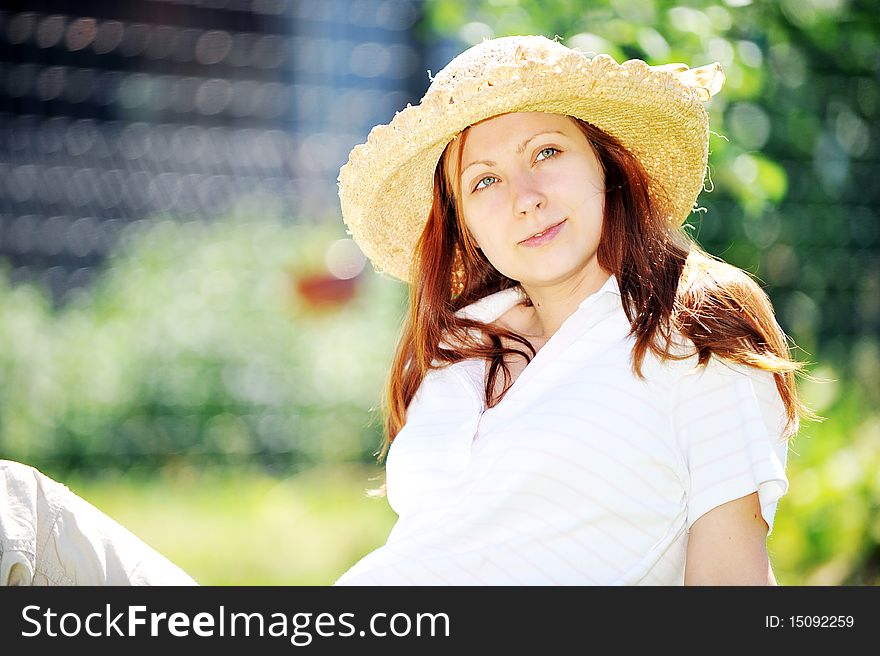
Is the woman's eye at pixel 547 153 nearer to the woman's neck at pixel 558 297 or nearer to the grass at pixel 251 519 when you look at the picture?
the woman's neck at pixel 558 297

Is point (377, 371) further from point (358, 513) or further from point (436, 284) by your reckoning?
point (436, 284)

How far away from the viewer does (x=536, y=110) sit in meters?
2.05

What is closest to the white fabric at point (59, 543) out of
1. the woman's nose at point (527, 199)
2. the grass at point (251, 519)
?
the woman's nose at point (527, 199)

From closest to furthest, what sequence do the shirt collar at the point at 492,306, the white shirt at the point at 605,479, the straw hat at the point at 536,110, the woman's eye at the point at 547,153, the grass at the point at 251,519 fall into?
the white shirt at the point at 605,479, the straw hat at the point at 536,110, the woman's eye at the point at 547,153, the shirt collar at the point at 492,306, the grass at the point at 251,519

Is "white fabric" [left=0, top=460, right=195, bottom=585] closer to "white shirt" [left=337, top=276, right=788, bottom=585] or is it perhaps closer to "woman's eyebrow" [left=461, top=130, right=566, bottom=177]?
"white shirt" [left=337, top=276, right=788, bottom=585]

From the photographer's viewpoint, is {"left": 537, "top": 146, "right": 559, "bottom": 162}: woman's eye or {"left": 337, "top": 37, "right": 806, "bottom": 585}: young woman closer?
{"left": 337, "top": 37, "right": 806, "bottom": 585}: young woman

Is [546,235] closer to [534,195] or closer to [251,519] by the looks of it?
[534,195]

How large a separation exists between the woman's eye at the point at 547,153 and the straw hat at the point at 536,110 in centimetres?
8

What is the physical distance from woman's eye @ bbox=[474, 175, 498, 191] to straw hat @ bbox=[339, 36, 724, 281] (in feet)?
0.35

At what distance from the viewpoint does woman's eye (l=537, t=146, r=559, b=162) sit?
2.04 m

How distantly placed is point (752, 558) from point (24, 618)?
119cm

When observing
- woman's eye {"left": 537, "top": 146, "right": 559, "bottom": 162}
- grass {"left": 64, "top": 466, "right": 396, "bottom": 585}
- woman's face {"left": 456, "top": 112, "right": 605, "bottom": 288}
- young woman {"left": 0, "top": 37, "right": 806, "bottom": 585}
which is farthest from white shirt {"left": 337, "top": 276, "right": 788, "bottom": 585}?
grass {"left": 64, "top": 466, "right": 396, "bottom": 585}

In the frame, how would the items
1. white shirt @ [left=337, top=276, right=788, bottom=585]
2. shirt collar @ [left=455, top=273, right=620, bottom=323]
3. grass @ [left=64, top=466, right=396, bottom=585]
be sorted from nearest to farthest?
1. white shirt @ [left=337, top=276, right=788, bottom=585]
2. shirt collar @ [left=455, top=273, right=620, bottom=323]
3. grass @ [left=64, top=466, right=396, bottom=585]

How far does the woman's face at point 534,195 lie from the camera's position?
6.50 ft
